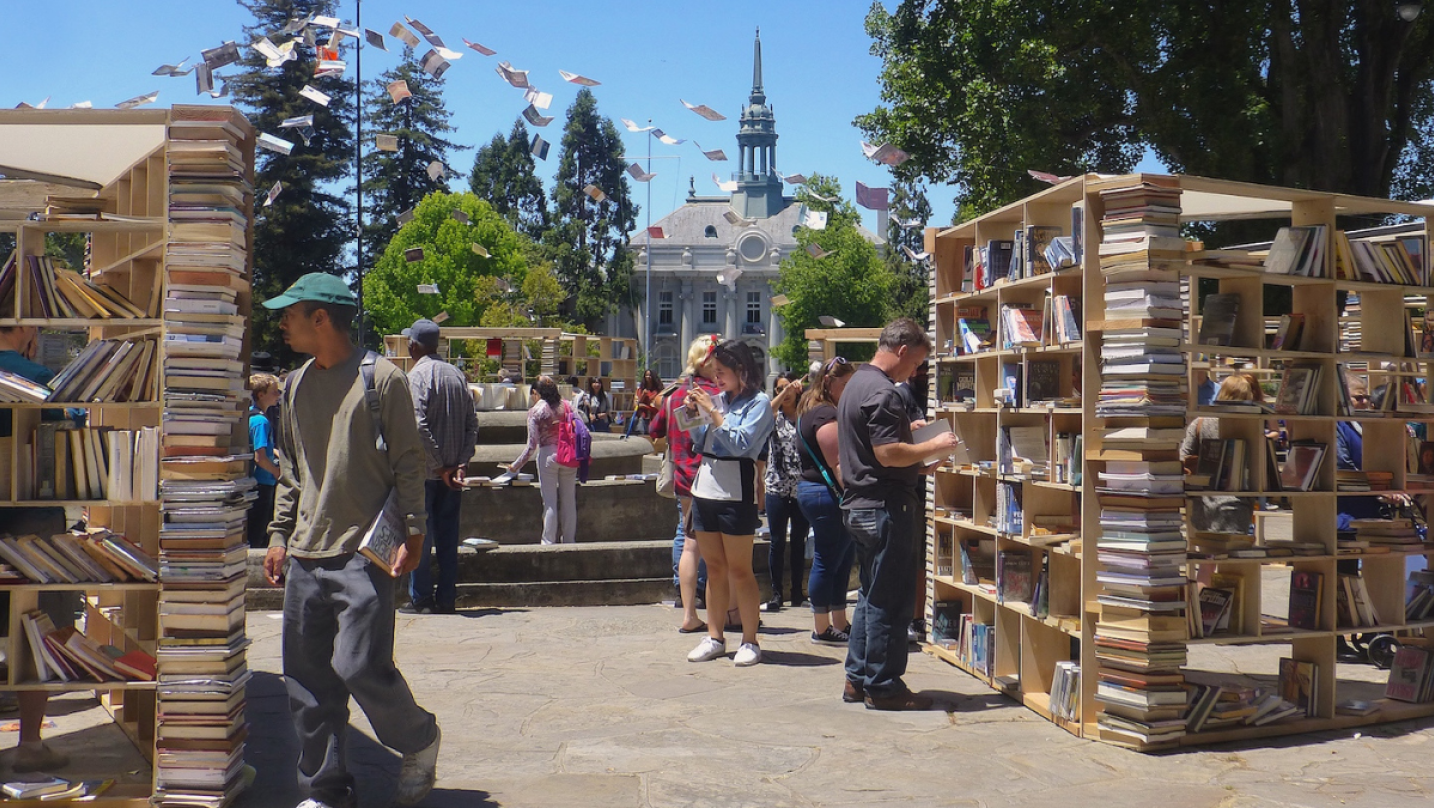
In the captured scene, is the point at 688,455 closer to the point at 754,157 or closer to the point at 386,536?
the point at 386,536

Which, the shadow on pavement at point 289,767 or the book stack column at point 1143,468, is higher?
the book stack column at point 1143,468

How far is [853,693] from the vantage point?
6703mm

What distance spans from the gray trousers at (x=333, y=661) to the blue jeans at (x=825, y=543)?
155 inches

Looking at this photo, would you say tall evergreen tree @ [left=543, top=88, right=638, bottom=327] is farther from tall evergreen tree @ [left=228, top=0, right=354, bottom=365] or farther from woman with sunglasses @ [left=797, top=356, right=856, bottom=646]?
woman with sunglasses @ [left=797, top=356, right=856, bottom=646]

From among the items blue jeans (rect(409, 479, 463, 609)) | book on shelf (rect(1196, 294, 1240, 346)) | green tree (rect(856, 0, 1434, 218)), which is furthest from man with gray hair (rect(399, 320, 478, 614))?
green tree (rect(856, 0, 1434, 218))

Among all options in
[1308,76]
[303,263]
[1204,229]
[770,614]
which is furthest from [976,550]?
[303,263]

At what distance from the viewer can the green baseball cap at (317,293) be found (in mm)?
4633

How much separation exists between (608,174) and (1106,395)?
75.7m

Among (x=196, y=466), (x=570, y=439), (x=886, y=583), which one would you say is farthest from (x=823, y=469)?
(x=570, y=439)

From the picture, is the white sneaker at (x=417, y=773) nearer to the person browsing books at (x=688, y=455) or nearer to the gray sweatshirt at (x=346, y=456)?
the gray sweatshirt at (x=346, y=456)

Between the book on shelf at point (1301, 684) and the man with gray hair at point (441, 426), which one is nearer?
the book on shelf at point (1301, 684)

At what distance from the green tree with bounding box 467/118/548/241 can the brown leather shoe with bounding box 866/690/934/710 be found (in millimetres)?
72829

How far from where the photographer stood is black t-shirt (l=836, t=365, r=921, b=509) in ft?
20.8

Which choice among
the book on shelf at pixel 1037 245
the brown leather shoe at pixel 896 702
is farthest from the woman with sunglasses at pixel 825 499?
the book on shelf at pixel 1037 245
